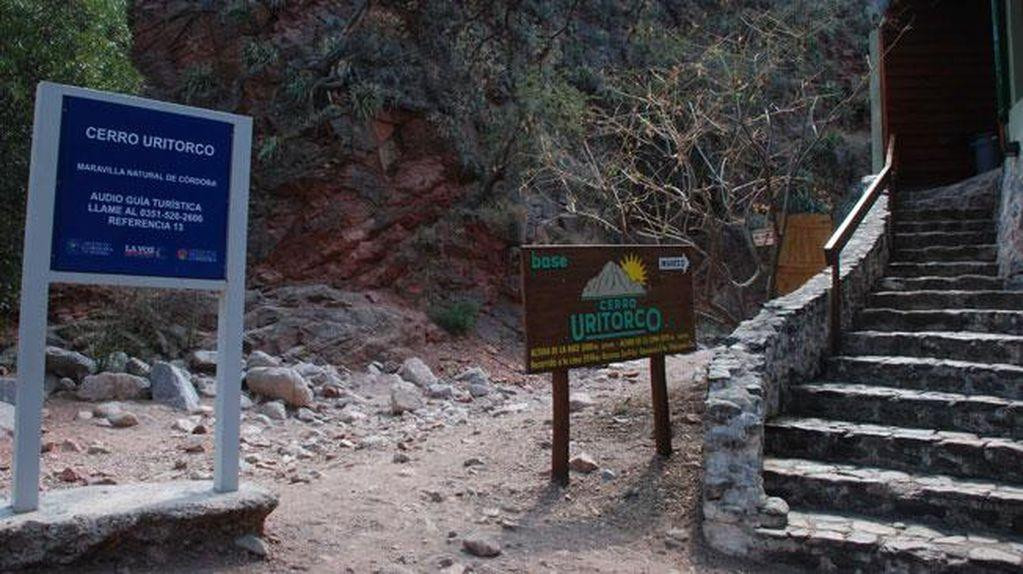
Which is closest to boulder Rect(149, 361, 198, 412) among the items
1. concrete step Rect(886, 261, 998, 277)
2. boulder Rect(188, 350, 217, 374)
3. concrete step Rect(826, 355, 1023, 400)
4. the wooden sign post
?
boulder Rect(188, 350, 217, 374)

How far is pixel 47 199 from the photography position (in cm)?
370

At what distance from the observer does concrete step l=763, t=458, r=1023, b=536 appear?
4.32m

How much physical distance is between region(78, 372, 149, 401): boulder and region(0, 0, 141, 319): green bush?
2085 millimetres

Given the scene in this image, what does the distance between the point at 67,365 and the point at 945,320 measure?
881 cm

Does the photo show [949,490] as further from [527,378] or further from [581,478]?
[527,378]

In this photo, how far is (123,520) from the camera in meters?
3.67

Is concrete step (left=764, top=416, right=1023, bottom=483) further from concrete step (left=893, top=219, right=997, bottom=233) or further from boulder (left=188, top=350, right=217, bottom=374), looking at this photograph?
boulder (left=188, top=350, right=217, bottom=374)

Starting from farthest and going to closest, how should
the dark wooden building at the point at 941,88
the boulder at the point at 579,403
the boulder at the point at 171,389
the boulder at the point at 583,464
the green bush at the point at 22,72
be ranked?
the dark wooden building at the point at 941,88
the green bush at the point at 22,72
the boulder at the point at 171,389
the boulder at the point at 579,403
the boulder at the point at 583,464

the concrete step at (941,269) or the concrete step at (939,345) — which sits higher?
the concrete step at (941,269)

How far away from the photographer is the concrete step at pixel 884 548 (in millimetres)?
3949

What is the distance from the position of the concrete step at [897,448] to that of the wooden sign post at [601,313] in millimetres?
1003

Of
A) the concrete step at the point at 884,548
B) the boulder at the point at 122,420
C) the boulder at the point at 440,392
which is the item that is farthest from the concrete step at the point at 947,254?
the boulder at the point at 122,420

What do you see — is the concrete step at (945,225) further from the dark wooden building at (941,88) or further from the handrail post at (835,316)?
the handrail post at (835,316)

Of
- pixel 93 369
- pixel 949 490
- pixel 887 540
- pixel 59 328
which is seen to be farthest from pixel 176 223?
pixel 59 328
